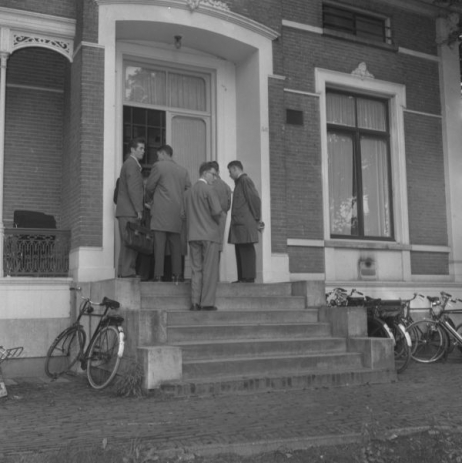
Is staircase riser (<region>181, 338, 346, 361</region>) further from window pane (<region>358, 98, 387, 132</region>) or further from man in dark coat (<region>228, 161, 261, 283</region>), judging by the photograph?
window pane (<region>358, 98, 387, 132</region>)

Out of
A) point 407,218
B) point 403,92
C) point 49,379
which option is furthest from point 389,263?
point 49,379

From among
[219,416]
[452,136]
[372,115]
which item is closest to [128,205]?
[219,416]

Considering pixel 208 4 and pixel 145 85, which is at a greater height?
pixel 208 4

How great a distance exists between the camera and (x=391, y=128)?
13117 millimetres

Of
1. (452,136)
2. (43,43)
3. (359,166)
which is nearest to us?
(43,43)

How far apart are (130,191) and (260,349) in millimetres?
2981

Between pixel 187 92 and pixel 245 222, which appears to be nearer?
pixel 245 222

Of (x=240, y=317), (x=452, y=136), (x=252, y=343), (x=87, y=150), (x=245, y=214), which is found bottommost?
(x=252, y=343)

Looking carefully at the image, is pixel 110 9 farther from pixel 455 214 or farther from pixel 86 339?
pixel 455 214

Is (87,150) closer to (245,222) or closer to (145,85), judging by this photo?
(145,85)

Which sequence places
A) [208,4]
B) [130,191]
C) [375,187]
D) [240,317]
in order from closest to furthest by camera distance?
[240,317] < [130,191] < [208,4] < [375,187]

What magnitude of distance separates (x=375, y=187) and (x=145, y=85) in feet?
16.5

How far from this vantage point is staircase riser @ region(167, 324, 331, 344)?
800 centimetres

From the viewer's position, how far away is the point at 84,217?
9.67 meters
